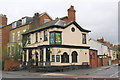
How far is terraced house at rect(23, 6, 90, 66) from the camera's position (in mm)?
30712

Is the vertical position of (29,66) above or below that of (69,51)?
below

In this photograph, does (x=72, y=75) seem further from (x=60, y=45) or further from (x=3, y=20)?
(x=3, y=20)

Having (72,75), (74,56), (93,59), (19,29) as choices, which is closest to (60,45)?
(74,56)

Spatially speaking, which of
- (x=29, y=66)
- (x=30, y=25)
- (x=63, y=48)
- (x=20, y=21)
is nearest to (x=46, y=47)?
(x=63, y=48)

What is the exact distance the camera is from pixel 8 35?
163ft

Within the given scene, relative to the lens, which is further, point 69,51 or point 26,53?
point 26,53

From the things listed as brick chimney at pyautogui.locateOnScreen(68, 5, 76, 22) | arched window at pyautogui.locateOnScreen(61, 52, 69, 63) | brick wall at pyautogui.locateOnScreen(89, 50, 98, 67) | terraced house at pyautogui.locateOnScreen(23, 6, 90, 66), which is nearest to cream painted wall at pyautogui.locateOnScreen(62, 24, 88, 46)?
terraced house at pyautogui.locateOnScreen(23, 6, 90, 66)

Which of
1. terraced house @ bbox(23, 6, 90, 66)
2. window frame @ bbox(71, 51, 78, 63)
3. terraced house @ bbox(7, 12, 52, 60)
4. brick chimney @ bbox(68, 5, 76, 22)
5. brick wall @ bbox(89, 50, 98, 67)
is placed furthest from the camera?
terraced house @ bbox(7, 12, 52, 60)

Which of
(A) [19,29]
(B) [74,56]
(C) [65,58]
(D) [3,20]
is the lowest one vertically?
(C) [65,58]

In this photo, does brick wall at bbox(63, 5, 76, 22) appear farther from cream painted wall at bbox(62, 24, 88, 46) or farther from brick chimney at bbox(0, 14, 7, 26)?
brick chimney at bbox(0, 14, 7, 26)

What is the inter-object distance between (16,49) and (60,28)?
13.7 meters

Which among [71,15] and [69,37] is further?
[71,15]

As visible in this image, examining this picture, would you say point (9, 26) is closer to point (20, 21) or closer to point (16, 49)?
point (20, 21)

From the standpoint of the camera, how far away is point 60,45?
1216 inches
